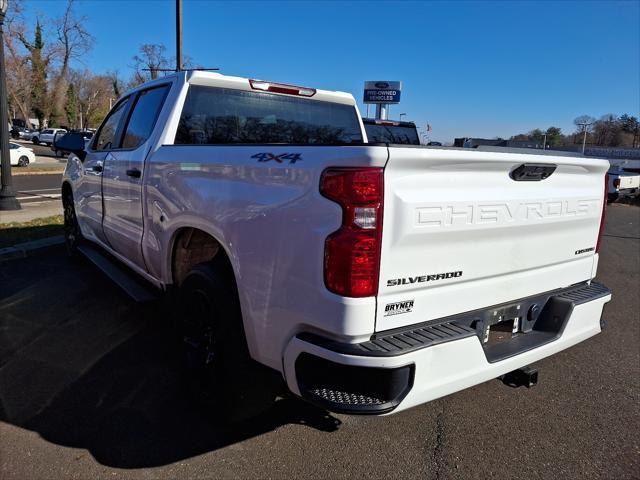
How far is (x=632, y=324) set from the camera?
16.4 feet

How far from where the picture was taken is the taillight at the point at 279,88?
4059 millimetres

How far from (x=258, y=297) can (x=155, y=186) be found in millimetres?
1563

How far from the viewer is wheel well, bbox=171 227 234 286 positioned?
10.8ft

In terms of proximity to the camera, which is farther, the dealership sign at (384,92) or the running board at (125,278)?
the dealership sign at (384,92)

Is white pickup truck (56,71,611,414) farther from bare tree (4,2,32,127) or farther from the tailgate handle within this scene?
bare tree (4,2,32,127)

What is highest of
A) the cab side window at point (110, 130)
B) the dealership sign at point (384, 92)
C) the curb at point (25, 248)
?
the dealership sign at point (384, 92)

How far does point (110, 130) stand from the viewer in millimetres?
5070

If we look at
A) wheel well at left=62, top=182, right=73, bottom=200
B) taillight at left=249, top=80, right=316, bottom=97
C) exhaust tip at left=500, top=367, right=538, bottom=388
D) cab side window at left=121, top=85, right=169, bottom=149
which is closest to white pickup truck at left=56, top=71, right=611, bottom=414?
exhaust tip at left=500, top=367, right=538, bottom=388

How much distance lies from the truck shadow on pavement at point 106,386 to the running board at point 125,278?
0.42 metres

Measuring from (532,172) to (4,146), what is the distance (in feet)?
35.9

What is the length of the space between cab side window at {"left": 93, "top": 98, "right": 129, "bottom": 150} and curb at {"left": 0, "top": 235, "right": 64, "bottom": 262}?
2248 millimetres

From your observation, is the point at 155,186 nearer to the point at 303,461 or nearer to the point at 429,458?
the point at 303,461

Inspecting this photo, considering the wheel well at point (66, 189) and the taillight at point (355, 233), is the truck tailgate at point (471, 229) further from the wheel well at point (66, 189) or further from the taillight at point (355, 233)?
the wheel well at point (66, 189)

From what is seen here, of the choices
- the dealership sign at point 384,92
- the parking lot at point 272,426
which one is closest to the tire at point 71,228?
the parking lot at point 272,426
